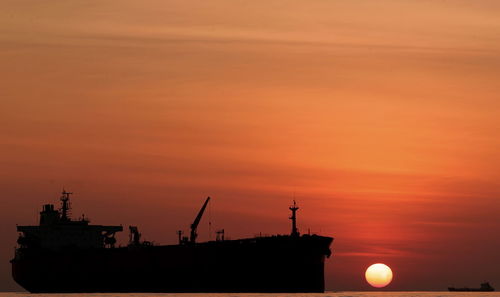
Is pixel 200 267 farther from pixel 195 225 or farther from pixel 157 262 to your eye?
pixel 195 225

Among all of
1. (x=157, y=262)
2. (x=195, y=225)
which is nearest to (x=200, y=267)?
(x=157, y=262)

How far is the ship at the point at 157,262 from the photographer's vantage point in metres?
152

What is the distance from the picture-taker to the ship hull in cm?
15138

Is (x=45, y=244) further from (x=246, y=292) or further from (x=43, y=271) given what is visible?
(x=246, y=292)

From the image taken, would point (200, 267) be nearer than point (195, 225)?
Yes

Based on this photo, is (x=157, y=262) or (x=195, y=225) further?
(x=195, y=225)

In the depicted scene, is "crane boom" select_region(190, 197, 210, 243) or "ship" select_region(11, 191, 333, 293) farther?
"crane boom" select_region(190, 197, 210, 243)

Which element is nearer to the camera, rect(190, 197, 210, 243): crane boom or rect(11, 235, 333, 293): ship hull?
rect(11, 235, 333, 293): ship hull

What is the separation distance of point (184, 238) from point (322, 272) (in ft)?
105

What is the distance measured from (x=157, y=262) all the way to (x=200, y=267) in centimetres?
937

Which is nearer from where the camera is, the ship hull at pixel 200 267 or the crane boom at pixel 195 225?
the ship hull at pixel 200 267

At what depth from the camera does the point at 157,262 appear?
6407 inches

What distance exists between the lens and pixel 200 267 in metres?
156

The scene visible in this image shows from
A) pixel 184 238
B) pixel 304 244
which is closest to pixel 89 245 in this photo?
pixel 184 238
